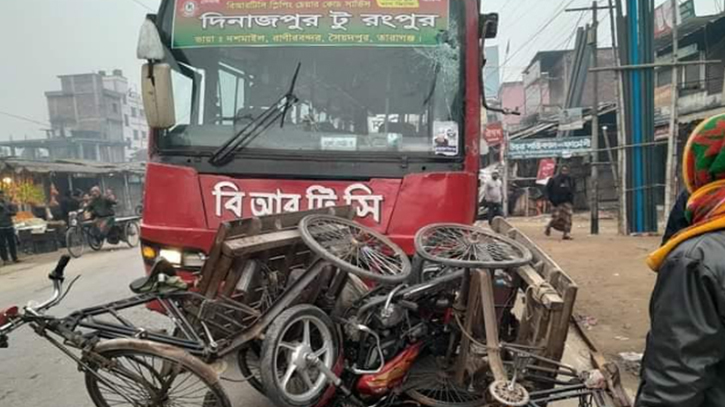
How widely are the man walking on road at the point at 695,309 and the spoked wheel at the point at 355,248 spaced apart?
1435 mm

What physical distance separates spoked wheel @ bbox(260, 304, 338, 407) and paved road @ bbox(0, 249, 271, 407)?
103 centimetres

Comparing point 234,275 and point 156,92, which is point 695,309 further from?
point 156,92

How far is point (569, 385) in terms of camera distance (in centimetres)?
242

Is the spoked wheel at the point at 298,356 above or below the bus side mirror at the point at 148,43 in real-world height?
below

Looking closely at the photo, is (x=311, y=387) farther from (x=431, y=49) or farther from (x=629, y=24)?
(x=629, y=24)

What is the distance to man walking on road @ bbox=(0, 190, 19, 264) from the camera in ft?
36.1

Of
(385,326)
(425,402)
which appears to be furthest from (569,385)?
(385,326)

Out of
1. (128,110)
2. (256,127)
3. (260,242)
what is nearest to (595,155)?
(256,127)

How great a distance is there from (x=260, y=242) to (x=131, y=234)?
12.7 meters

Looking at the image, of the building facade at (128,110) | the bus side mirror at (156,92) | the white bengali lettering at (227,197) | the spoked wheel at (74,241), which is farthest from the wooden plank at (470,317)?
the building facade at (128,110)

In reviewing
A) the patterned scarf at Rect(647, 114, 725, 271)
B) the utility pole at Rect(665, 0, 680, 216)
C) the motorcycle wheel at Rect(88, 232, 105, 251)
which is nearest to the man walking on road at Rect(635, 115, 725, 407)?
the patterned scarf at Rect(647, 114, 725, 271)

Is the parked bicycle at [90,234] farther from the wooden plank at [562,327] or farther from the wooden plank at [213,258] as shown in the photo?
the wooden plank at [562,327]

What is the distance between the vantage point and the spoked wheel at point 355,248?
263 cm

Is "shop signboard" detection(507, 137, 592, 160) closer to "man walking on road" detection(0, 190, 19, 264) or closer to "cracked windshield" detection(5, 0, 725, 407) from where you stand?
"cracked windshield" detection(5, 0, 725, 407)
